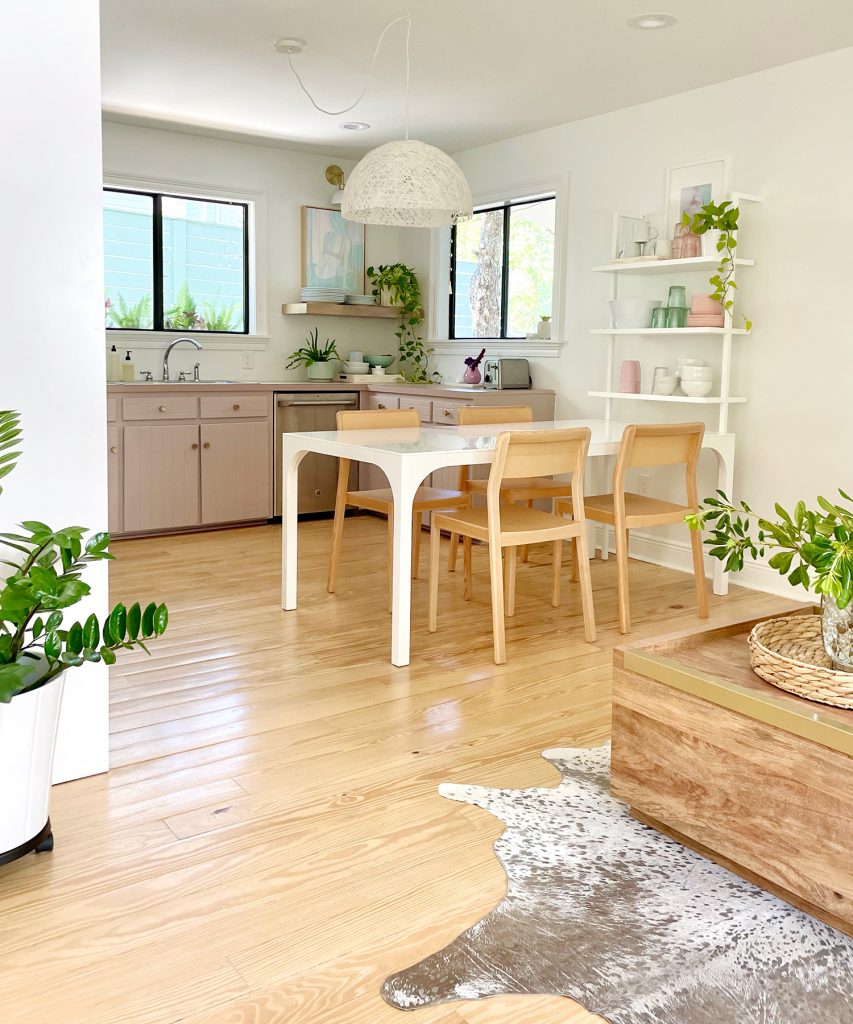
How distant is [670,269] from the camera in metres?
4.68

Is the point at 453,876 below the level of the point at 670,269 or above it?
below

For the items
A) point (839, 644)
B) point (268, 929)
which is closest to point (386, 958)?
point (268, 929)

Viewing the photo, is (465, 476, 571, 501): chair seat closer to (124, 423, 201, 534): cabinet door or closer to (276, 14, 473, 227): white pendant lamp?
(276, 14, 473, 227): white pendant lamp

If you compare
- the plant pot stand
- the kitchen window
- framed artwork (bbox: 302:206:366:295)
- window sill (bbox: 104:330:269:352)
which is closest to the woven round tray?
the plant pot stand

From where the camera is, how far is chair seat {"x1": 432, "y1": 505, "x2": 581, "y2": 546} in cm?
333

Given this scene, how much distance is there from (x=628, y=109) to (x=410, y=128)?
1.23 m

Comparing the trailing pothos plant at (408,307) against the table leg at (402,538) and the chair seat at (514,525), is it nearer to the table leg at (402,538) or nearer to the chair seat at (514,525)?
the chair seat at (514,525)

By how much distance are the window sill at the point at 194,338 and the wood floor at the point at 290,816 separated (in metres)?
2.39

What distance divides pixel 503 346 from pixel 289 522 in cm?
254

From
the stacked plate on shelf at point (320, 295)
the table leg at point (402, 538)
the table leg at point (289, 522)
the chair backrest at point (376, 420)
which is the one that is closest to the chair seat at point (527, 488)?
the chair backrest at point (376, 420)

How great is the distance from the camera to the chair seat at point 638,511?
370cm

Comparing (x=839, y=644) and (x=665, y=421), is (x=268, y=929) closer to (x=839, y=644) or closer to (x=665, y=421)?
(x=839, y=644)

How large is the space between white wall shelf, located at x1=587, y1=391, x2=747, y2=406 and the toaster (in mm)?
649

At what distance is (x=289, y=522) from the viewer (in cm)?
378
